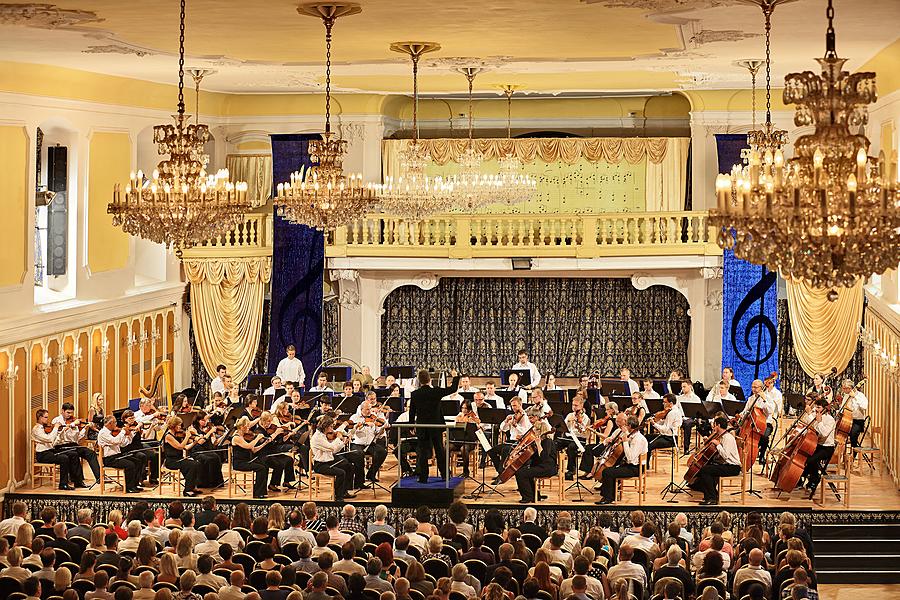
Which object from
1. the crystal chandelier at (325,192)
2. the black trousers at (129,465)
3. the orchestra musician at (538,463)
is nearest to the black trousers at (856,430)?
the orchestra musician at (538,463)

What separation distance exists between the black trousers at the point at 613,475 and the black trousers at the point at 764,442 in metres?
2.27

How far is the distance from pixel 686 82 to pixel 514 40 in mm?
7574

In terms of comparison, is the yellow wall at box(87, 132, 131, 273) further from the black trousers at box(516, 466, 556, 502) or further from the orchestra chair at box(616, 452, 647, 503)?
the orchestra chair at box(616, 452, 647, 503)

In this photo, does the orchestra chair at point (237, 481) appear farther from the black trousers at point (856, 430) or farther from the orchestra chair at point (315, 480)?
the black trousers at point (856, 430)

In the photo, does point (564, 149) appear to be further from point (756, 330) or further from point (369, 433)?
point (369, 433)

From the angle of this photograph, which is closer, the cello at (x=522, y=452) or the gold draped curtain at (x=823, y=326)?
the cello at (x=522, y=452)

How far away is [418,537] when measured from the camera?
12.7 meters

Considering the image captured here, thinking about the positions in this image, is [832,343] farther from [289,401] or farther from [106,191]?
[106,191]

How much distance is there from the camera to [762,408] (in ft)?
59.5

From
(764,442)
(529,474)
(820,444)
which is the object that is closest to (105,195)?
(529,474)

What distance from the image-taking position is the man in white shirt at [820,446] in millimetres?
16172

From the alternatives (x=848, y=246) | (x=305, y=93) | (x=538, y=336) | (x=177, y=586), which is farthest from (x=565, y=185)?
(x=848, y=246)

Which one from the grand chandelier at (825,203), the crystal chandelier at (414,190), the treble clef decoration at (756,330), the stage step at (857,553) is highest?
the crystal chandelier at (414,190)

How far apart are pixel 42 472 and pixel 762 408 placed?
10259 millimetres
